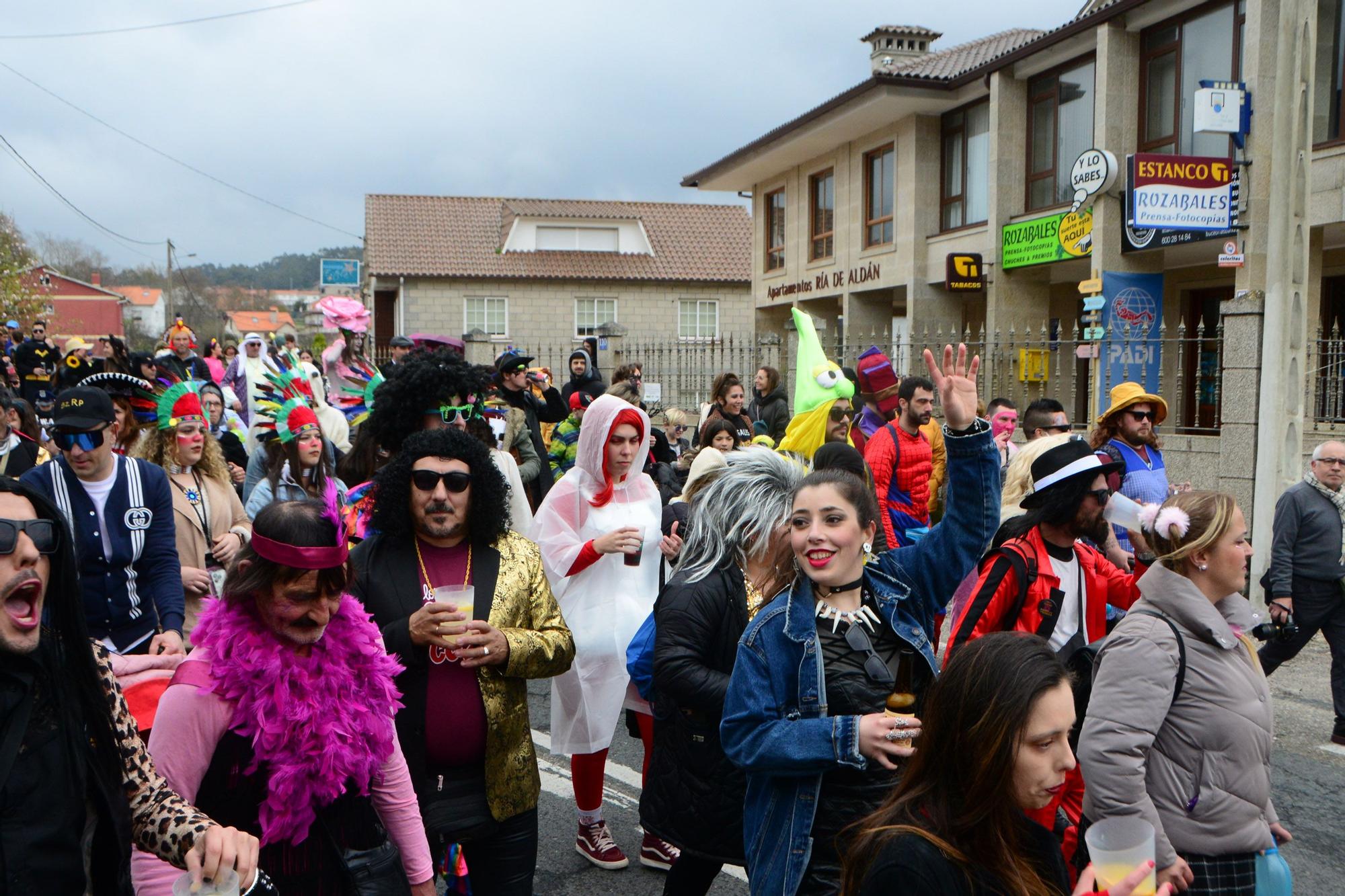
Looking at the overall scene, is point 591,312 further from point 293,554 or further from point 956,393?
point 293,554

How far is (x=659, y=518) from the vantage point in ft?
16.7

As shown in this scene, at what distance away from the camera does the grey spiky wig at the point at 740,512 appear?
337cm

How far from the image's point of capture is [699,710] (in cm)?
327

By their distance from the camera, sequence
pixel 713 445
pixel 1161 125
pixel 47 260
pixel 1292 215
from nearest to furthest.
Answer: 1. pixel 713 445
2. pixel 1292 215
3. pixel 1161 125
4. pixel 47 260

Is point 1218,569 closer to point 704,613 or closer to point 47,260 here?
point 704,613

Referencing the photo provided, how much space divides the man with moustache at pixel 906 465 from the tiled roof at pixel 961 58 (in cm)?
1310

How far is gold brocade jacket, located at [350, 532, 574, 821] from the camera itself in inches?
124

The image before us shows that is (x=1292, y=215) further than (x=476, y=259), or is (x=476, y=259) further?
(x=476, y=259)

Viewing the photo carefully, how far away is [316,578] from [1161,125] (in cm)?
1590

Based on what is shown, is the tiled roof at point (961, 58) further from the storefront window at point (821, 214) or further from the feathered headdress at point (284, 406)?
the feathered headdress at point (284, 406)

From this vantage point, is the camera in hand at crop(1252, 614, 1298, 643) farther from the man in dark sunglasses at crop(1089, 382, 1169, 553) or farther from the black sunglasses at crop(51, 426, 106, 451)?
the black sunglasses at crop(51, 426, 106, 451)

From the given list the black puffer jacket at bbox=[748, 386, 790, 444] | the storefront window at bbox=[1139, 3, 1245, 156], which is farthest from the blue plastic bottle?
the storefront window at bbox=[1139, 3, 1245, 156]

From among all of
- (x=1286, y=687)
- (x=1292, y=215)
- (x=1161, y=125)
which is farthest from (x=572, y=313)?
(x=1286, y=687)

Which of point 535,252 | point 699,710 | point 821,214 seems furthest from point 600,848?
point 535,252
